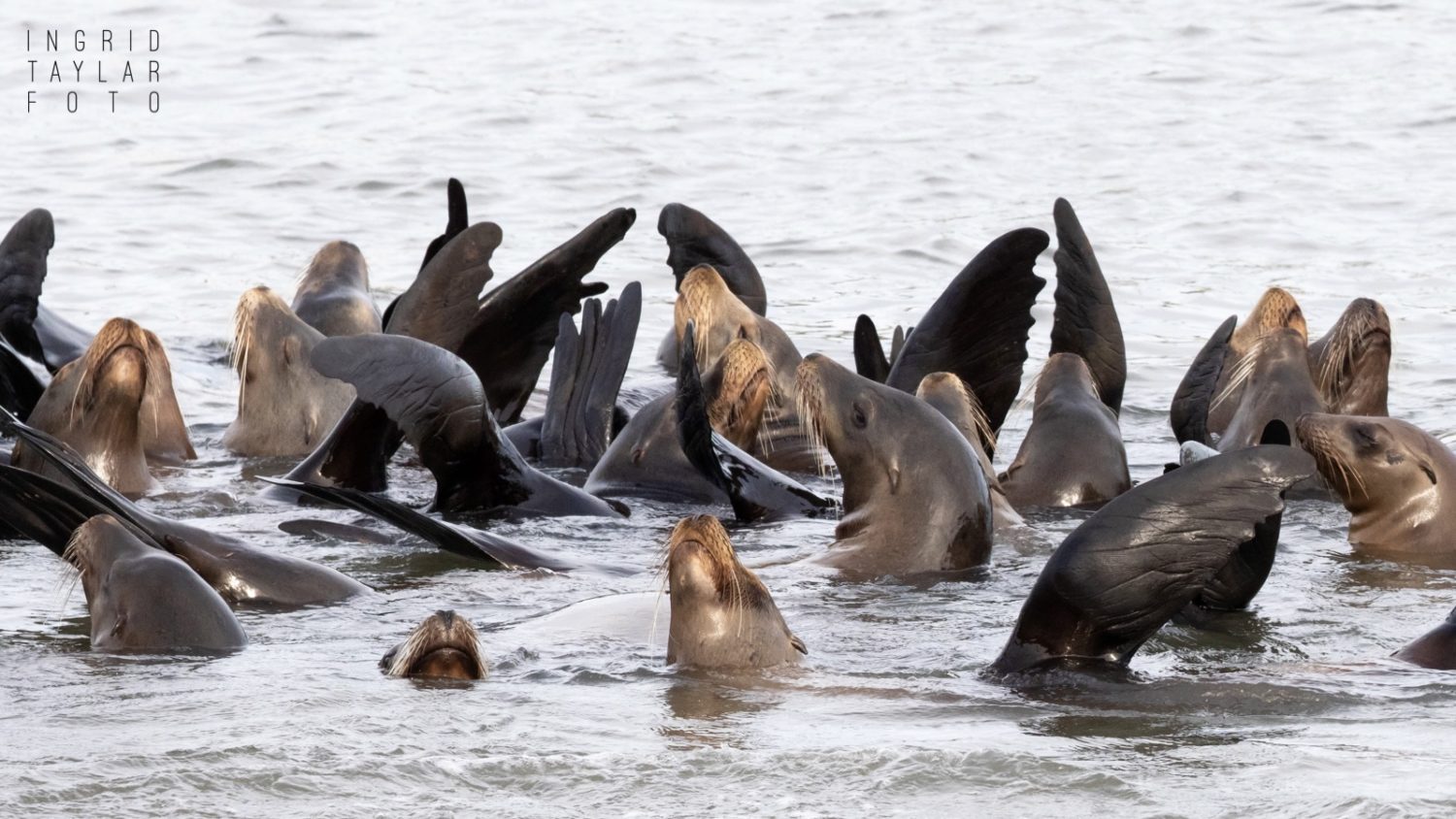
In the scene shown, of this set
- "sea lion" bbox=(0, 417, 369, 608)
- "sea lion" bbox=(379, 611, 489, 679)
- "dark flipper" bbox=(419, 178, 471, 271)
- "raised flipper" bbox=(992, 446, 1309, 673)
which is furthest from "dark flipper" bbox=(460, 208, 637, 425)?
"raised flipper" bbox=(992, 446, 1309, 673)

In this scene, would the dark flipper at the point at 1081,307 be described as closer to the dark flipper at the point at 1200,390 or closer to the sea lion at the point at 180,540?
the dark flipper at the point at 1200,390

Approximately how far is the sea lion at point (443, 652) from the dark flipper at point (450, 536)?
1193 mm

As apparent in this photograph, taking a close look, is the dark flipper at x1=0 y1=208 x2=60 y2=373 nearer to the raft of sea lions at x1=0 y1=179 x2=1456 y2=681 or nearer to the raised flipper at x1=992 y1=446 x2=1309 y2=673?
the raft of sea lions at x1=0 y1=179 x2=1456 y2=681

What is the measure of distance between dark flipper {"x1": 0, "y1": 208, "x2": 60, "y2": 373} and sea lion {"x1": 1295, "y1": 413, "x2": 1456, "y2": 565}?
5.28 meters

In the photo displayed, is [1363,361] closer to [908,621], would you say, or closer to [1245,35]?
[908,621]

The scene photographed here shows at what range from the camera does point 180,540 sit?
5645 millimetres

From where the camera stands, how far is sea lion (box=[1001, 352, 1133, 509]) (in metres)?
7.41

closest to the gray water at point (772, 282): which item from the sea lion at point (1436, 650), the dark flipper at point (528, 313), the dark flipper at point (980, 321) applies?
the sea lion at point (1436, 650)

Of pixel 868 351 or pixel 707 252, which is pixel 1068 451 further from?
pixel 707 252

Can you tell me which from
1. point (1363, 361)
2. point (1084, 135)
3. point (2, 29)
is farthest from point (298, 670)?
point (2, 29)

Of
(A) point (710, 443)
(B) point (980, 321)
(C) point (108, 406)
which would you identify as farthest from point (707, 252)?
(C) point (108, 406)

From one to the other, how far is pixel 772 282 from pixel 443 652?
9.32 metres

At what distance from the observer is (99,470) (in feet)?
23.8

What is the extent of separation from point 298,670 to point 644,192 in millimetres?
12206
